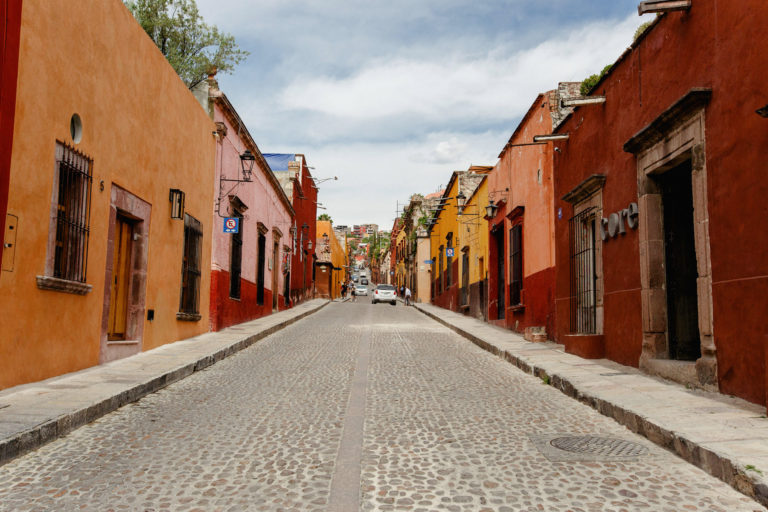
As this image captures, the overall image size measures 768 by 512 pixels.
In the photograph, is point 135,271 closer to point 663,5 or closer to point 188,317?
point 188,317

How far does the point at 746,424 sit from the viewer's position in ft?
16.1

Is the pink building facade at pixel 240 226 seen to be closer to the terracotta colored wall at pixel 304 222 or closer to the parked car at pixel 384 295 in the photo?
the terracotta colored wall at pixel 304 222

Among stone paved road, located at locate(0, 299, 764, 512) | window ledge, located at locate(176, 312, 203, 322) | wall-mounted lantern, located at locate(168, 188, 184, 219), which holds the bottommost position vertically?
stone paved road, located at locate(0, 299, 764, 512)

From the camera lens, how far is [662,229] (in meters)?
8.03

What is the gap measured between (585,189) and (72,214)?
799 centimetres

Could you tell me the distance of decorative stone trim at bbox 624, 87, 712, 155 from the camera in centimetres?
659

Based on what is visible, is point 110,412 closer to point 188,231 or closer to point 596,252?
point 188,231

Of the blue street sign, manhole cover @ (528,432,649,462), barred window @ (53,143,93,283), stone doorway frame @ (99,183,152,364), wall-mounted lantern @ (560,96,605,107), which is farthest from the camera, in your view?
the blue street sign

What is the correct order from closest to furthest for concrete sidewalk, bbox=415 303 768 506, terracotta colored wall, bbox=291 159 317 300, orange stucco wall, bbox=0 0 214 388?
concrete sidewalk, bbox=415 303 768 506
orange stucco wall, bbox=0 0 214 388
terracotta colored wall, bbox=291 159 317 300

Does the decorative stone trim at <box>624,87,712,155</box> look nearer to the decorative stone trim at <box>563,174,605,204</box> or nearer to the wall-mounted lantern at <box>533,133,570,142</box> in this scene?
the decorative stone trim at <box>563,174,605,204</box>

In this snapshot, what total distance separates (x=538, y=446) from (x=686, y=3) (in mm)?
5508

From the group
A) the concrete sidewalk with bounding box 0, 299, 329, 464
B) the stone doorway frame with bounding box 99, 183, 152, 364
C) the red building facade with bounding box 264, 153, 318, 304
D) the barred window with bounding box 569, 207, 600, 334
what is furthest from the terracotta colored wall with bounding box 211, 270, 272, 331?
the red building facade with bounding box 264, 153, 318, 304

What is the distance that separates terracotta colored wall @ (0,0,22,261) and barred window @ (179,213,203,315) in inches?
238

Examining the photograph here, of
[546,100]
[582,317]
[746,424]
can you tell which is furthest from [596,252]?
[746,424]
